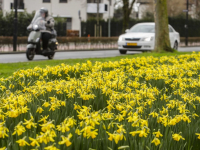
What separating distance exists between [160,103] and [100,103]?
2.47 ft

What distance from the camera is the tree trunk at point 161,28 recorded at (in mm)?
17312

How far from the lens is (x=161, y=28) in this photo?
1747 cm

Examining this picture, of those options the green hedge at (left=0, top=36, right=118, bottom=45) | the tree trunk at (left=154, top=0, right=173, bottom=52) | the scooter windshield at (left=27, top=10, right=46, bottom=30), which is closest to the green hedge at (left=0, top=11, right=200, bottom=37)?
the green hedge at (left=0, top=36, right=118, bottom=45)

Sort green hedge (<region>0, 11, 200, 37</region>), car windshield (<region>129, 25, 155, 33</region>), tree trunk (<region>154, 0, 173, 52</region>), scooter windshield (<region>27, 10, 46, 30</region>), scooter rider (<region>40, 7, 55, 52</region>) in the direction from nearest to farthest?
scooter windshield (<region>27, 10, 46, 30</region>) → scooter rider (<region>40, 7, 55, 52</region>) → tree trunk (<region>154, 0, 173, 52</region>) → car windshield (<region>129, 25, 155, 33</region>) → green hedge (<region>0, 11, 200, 37</region>)

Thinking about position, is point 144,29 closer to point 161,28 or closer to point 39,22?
point 161,28

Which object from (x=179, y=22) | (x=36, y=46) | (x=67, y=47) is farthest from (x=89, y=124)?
(x=179, y=22)

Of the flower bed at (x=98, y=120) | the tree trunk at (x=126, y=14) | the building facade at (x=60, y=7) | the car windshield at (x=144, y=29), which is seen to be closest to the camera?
the flower bed at (x=98, y=120)

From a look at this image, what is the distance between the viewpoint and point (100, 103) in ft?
14.3

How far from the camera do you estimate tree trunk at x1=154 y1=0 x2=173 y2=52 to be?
17.3 meters

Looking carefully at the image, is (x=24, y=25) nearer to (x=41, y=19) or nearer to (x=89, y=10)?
(x=41, y=19)

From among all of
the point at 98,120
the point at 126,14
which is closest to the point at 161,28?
the point at 98,120

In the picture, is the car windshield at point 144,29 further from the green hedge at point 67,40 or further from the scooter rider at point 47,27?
the green hedge at point 67,40

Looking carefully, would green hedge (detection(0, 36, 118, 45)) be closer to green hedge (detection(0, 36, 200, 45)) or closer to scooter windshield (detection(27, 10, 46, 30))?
green hedge (detection(0, 36, 200, 45))

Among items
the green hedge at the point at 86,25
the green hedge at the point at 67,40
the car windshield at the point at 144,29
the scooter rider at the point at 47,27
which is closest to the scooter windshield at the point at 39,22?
the scooter rider at the point at 47,27
